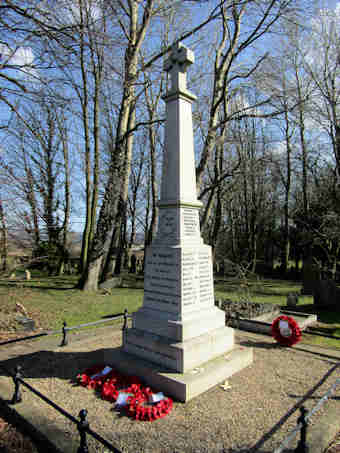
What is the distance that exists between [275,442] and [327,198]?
659 inches

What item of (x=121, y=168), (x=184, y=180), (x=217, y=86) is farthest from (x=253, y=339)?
(x=217, y=86)

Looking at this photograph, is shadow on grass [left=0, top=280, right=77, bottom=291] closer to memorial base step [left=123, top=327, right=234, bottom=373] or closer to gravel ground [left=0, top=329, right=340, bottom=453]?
gravel ground [left=0, top=329, right=340, bottom=453]

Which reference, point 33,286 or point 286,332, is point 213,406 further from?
point 33,286

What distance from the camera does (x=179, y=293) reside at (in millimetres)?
5086

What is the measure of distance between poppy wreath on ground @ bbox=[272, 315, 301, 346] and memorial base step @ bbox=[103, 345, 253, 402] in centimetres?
160

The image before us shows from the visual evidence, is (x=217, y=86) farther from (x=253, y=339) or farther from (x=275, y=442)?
(x=275, y=442)

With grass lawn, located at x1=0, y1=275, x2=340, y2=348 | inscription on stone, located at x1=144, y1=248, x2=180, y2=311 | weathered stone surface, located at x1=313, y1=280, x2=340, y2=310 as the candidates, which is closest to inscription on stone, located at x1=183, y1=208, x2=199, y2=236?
inscription on stone, located at x1=144, y1=248, x2=180, y2=311

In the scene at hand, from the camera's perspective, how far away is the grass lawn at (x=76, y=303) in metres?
8.59

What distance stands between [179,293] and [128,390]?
164cm

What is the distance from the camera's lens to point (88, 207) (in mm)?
15922

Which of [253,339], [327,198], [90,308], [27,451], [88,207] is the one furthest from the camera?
[327,198]

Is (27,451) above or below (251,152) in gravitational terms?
below

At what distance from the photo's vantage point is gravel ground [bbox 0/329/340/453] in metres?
3.57

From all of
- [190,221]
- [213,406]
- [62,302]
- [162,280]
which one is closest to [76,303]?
[62,302]
